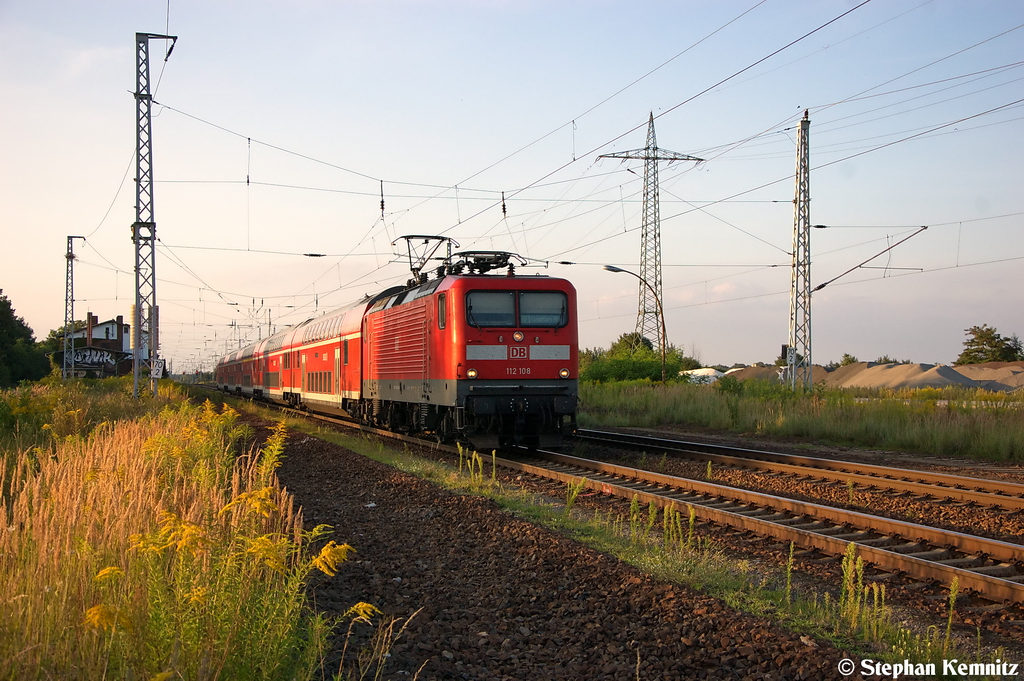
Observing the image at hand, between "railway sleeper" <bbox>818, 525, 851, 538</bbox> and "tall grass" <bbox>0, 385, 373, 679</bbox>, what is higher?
"tall grass" <bbox>0, 385, 373, 679</bbox>

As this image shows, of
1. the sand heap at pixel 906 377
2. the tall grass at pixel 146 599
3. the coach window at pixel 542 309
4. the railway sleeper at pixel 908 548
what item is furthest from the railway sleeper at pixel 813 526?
the sand heap at pixel 906 377

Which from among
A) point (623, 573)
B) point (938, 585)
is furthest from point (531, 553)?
point (938, 585)

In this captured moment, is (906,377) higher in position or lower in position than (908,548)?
higher

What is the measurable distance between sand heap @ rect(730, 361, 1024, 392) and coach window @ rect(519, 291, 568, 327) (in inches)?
880

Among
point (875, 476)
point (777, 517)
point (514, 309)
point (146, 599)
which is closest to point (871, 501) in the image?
point (777, 517)

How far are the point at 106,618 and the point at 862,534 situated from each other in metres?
6.96

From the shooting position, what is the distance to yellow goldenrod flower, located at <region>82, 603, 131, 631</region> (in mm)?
2850

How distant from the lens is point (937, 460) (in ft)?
48.8

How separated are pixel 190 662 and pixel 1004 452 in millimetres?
15350

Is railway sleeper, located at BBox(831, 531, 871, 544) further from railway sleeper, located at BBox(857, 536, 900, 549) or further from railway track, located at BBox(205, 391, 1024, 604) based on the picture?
railway sleeper, located at BBox(857, 536, 900, 549)

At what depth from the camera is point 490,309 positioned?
1437cm

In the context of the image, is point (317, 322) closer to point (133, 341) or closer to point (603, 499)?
point (133, 341)

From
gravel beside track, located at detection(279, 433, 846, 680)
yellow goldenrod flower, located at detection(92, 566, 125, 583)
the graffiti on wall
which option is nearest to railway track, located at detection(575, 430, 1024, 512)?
gravel beside track, located at detection(279, 433, 846, 680)

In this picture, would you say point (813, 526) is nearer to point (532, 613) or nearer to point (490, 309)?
point (532, 613)
